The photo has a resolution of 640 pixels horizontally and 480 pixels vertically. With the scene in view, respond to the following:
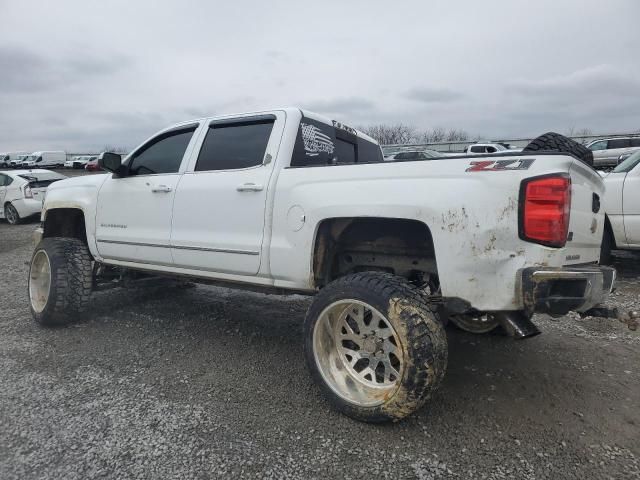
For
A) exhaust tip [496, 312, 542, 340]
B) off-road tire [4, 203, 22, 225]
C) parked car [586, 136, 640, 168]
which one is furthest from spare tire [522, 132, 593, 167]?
parked car [586, 136, 640, 168]

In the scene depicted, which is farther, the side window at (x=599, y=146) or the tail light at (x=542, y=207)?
the side window at (x=599, y=146)

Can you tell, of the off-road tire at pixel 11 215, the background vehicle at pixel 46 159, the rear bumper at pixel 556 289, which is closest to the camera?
the rear bumper at pixel 556 289

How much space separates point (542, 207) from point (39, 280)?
4.80 meters

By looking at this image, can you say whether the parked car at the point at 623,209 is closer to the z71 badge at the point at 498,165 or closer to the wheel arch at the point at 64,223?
the z71 badge at the point at 498,165

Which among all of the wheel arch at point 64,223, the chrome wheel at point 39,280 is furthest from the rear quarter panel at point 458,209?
the wheel arch at point 64,223

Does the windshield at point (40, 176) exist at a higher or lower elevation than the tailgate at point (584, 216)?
higher

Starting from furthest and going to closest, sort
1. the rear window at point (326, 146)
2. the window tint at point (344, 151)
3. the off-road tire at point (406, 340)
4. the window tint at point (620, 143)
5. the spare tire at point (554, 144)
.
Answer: the window tint at point (620, 143)
the window tint at point (344, 151)
the rear window at point (326, 146)
the spare tire at point (554, 144)
the off-road tire at point (406, 340)

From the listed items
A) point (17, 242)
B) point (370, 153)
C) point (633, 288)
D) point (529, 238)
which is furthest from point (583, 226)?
point (17, 242)

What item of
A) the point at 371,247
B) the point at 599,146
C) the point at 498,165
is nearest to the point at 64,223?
the point at 371,247

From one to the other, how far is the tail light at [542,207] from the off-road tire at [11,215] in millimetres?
14148

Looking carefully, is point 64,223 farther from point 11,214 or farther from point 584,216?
point 11,214

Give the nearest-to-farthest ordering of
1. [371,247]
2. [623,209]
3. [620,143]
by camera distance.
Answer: [371,247] → [623,209] → [620,143]

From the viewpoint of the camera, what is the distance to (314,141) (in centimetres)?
376

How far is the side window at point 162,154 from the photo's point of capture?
4148 mm
